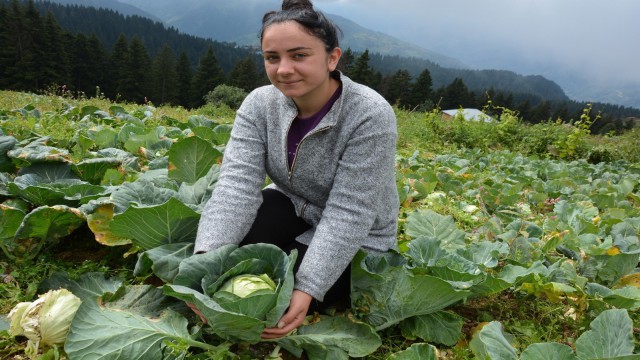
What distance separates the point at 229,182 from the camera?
226 centimetres

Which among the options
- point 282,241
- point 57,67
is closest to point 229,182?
point 282,241

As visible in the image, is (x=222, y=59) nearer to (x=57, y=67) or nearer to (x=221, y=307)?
(x=57, y=67)

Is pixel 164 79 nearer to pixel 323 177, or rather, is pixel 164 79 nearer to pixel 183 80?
pixel 183 80

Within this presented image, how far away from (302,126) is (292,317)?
99 centimetres

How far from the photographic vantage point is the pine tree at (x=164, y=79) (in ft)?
180

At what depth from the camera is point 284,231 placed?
95.9 inches

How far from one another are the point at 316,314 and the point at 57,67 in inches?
2064

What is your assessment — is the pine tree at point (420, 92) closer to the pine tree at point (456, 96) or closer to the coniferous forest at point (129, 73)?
the coniferous forest at point (129, 73)

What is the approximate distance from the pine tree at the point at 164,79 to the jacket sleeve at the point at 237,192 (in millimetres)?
56190

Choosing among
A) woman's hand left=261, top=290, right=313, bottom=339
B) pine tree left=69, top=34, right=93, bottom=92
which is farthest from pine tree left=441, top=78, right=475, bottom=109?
woman's hand left=261, top=290, right=313, bottom=339

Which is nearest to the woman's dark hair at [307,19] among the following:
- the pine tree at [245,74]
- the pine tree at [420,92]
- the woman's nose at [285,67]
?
the woman's nose at [285,67]

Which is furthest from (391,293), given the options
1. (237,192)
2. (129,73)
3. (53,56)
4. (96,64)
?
(96,64)

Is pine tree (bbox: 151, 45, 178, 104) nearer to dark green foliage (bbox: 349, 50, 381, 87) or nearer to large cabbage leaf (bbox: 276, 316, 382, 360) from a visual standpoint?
dark green foliage (bbox: 349, 50, 381, 87)

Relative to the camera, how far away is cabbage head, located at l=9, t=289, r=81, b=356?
1.86 metres
